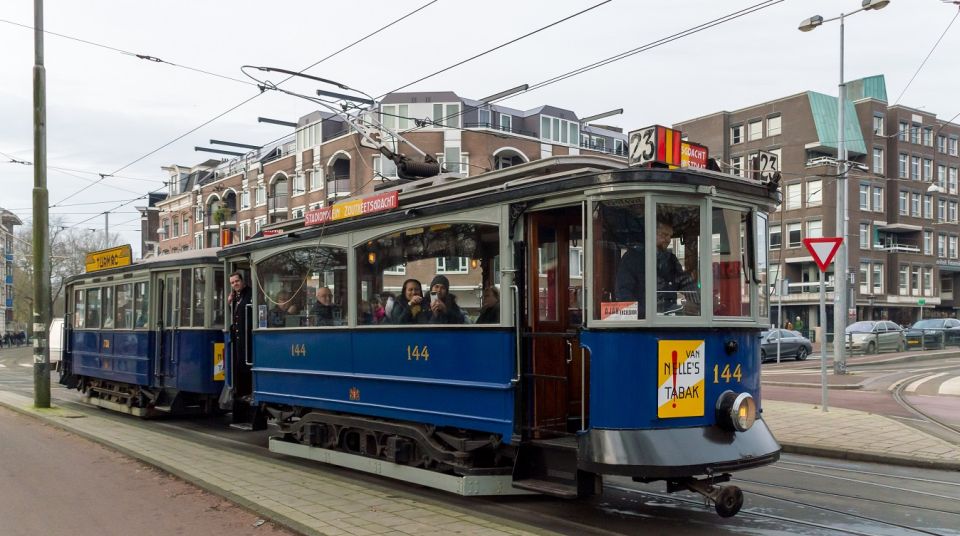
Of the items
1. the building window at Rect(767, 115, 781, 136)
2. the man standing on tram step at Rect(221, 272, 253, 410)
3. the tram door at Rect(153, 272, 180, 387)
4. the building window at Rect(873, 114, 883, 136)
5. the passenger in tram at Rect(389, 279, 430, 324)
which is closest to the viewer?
the passenger in tram at Rect(389, 279, 430, 324)

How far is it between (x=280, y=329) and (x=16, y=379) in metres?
21.1

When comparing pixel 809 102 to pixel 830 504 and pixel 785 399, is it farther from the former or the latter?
pixel 830 504

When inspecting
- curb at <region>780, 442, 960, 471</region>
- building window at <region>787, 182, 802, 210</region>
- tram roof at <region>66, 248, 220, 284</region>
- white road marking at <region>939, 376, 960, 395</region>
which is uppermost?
building window at <region>787, 182, 802, 210</region>

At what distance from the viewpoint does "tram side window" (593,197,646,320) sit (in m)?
6.16

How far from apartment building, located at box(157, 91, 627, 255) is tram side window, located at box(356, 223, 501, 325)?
107 ft

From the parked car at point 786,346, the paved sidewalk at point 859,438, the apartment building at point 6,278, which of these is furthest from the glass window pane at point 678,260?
the apartment building at point 6,278

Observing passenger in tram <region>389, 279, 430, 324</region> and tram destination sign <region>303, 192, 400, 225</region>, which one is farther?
tram destination sign <region>303, 192, 400, 225</region>

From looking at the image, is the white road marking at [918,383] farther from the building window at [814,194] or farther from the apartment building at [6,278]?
the apartment building at [6,278]

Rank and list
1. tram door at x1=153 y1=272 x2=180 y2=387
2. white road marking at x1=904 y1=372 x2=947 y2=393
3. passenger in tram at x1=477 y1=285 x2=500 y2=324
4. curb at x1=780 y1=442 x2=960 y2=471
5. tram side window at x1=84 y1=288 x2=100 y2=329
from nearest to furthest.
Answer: passenger in tram at x1=477 y1=285 x2=500 y2=324
curb at x1=780 y1=442 x2=960 y2=471
tram door at x1=153 y1=272 x2=180 y2=387
tram side window at x1=84 y1=288 x2=100 y2=329
white road marking at x1=904 y1=372 x2=947 y2=393

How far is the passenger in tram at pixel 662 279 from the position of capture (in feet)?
20.2

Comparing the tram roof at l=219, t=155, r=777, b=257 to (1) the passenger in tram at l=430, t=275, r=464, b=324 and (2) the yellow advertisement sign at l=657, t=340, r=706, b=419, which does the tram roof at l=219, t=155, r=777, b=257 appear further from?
(2) the yellow advertisement sign at l=657, t=340, r=706, b=419

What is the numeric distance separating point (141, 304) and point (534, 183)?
32.7 ft

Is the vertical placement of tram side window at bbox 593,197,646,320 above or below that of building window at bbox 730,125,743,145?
below

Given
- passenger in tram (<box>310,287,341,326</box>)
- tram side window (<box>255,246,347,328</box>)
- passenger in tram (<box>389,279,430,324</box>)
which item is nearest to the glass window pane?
passenger in tram (<box>389,279,430,324</box>)
